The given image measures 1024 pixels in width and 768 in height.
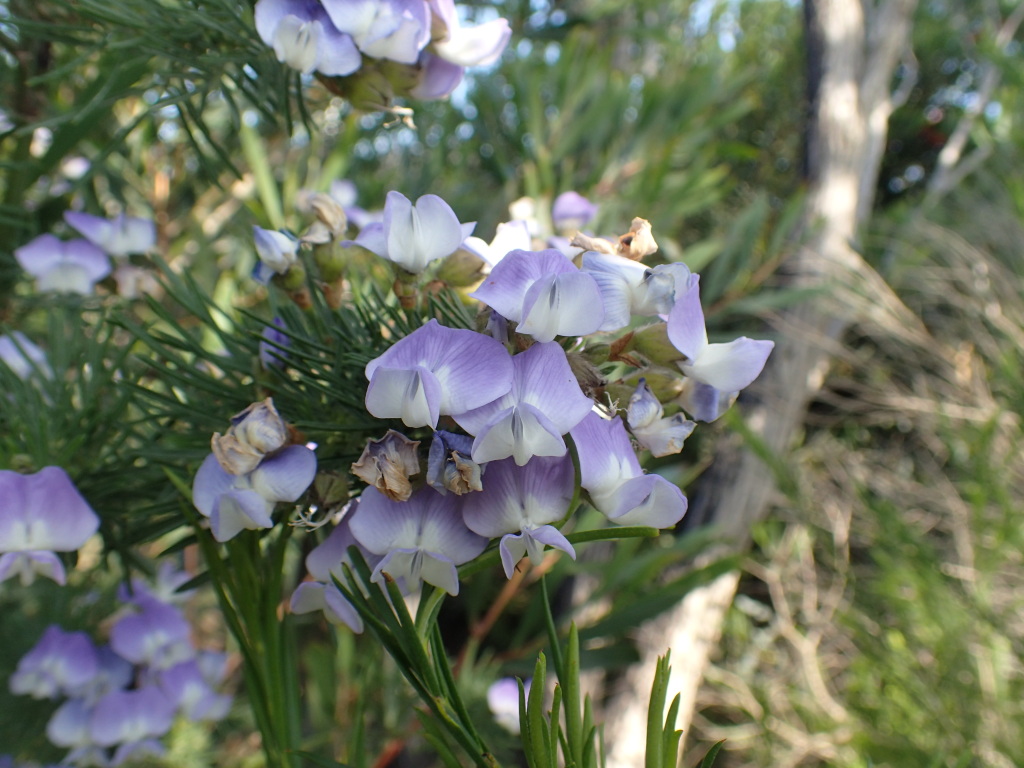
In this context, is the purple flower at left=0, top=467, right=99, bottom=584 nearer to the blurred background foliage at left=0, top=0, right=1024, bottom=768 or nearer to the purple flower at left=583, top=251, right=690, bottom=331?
the blurred background foliage at left=0, top=0, right=1024, bottom=768

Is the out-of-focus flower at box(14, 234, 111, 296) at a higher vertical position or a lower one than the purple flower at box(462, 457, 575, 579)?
lower

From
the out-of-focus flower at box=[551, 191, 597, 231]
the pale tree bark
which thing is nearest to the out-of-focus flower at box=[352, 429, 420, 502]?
the out-of-focus flower at box=[551, 191, 597, 231]

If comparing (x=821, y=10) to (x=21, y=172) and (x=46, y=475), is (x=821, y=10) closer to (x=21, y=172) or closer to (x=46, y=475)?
(x=21, y=172)

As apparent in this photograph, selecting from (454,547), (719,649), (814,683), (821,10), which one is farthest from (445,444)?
(821,10)

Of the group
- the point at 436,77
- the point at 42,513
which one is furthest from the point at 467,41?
the point at 42,513

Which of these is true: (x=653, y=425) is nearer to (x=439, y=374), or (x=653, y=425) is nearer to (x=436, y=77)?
(x=439, y=374)

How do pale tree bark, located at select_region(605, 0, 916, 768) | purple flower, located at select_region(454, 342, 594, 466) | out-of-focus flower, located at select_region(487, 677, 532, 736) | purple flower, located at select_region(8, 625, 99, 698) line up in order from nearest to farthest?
purple flower, located at select_region(454, 342, 594, 466)
purple flower, located at select_region(8, 625, 99, 698)
out-of-focus flower, located at select_region(487, 677, 532, 736)
pale tree bark, located at select_region(605, 0, 916, 768)
